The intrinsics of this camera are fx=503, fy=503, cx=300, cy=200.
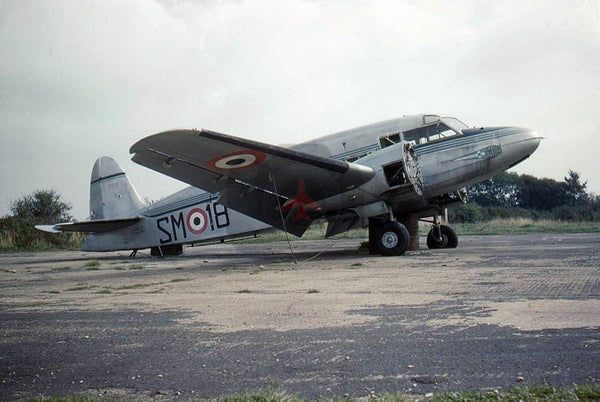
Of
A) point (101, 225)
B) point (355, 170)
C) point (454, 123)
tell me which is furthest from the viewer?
point (101, 225)

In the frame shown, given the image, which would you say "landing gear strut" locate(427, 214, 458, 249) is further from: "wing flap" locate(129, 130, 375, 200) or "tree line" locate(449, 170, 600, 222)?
"tree line" locate(449, 170, 600, 222)

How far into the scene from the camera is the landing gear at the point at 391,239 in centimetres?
1087

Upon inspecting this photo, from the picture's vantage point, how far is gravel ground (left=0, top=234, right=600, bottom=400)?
2.55 meters

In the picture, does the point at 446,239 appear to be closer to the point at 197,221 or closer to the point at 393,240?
the point at 393,240

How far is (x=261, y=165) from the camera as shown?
10.2 meters

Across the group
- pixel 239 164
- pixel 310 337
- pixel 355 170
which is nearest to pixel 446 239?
pixel 355 170

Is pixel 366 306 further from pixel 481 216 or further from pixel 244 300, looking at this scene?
pixel 481 216

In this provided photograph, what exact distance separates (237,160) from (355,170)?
2.44 m

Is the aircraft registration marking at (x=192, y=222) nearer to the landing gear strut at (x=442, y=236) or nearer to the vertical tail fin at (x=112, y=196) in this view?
the vertical tail fin at (x=112, y=196)

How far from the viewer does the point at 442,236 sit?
552 inches

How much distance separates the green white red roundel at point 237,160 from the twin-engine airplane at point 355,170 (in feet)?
0.06

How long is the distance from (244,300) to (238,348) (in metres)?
2.09

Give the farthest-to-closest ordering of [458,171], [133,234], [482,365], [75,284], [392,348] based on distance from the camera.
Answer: [133,234], [458,171], [75,284], [392,348], [482,365]

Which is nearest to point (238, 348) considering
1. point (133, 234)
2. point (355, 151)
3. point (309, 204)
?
point (309, 204)
